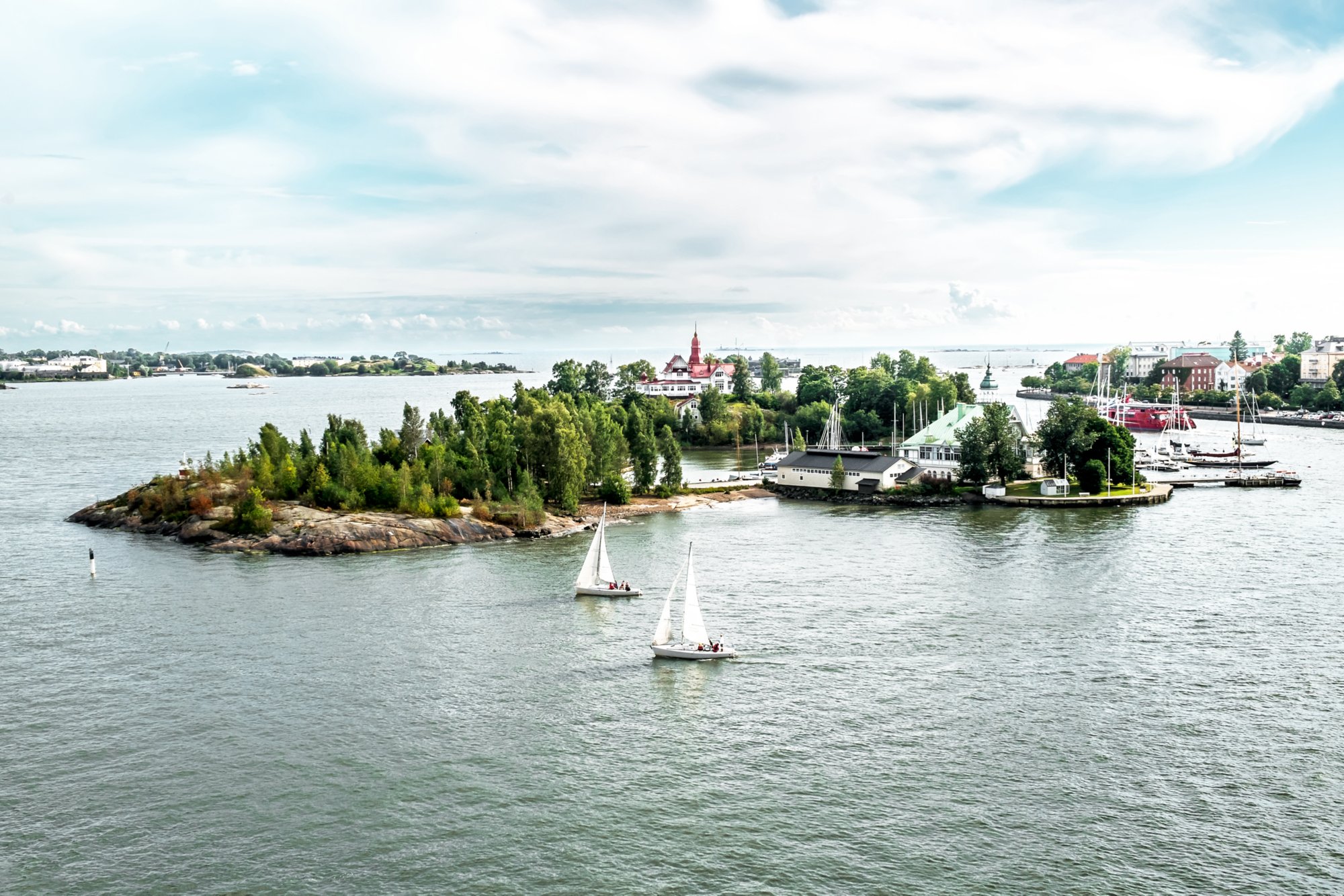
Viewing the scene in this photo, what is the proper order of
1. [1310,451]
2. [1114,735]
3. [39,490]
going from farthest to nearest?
[1310,451] → [39,490] → [1114,735]

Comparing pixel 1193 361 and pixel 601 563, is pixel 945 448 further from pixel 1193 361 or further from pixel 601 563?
pixel 1193 361

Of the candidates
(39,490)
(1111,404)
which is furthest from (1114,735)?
(1111,404)

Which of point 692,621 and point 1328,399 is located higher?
A: point 1328,399

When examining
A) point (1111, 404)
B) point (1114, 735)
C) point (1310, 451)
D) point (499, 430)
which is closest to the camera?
point (1114, 735)

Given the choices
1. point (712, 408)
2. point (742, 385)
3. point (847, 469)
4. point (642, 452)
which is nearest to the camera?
point (847, 469)

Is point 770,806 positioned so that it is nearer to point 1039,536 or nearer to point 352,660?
point 352,660

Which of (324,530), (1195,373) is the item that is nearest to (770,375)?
(1195,373)

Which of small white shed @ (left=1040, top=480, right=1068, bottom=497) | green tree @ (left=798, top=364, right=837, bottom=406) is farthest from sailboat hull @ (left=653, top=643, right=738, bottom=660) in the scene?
green tree @ (left=798, top=364, right=837, bottom=406)

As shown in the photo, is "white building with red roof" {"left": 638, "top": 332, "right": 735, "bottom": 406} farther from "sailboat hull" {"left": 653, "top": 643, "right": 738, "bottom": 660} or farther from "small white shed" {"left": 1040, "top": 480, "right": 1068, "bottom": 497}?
"sailboat hull" {"left": 653, "top": 643, "right": 738, "bottom": 660}
